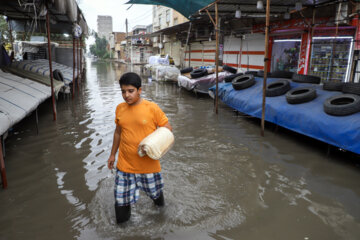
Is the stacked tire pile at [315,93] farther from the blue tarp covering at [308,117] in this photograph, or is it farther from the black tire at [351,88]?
the blue tarp covering at [308,117]

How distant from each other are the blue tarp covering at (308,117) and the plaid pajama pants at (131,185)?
344 cm

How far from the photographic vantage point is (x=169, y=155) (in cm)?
514

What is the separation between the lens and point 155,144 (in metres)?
2.36

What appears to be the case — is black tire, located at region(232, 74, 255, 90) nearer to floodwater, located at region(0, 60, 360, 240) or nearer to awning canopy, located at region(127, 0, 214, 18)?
floodwater, located at region(0, 60, 360, 240)

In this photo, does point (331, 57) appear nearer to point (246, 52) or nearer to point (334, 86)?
point (334, 86)

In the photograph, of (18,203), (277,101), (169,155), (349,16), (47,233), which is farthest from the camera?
(349,16)

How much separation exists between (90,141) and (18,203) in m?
2.56

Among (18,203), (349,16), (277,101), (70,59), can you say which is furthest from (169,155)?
(70,59)

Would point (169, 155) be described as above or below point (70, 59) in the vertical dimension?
below

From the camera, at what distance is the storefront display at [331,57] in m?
9.40

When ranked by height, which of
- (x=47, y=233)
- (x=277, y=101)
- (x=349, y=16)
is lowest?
(x=47, y=233)

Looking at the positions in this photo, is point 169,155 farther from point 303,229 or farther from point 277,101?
point 277,101

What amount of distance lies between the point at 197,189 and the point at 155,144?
1.74 meters

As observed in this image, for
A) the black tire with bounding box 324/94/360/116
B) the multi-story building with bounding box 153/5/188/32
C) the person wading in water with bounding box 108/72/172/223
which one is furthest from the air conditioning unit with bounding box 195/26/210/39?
the person wading in water with bounding box 108/72/172/223
